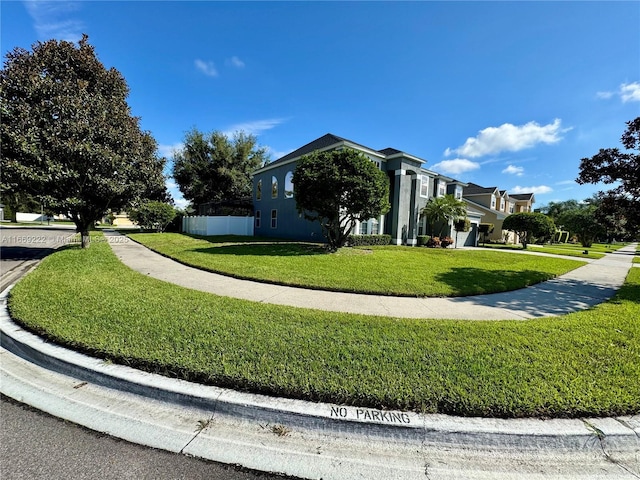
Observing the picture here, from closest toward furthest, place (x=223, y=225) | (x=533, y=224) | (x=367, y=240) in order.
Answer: (x=367, y=240) < (x=533, y=224) < (x=223, y=225)

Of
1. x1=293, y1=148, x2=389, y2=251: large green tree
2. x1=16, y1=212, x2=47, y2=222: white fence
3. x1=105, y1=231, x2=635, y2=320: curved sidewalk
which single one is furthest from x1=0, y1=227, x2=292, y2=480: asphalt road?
x1=16, y1=212, x2=47, y2=222: white fence

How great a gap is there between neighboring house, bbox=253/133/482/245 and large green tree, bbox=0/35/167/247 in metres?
8.46

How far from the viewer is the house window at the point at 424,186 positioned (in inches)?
788

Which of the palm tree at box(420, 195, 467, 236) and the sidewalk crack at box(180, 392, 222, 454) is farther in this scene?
the palm tree at box(420, 195, 467, 236)

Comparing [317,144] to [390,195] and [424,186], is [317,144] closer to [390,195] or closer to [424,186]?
[390,195]

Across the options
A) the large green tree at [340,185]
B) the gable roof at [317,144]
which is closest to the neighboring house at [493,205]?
the gable roof at [317,144]

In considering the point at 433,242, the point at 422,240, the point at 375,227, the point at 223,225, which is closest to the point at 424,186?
the point at 422,240

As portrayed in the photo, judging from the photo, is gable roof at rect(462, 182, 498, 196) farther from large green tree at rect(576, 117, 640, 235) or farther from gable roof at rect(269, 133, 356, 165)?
large green tree at rect(576, 117, 640, 235)

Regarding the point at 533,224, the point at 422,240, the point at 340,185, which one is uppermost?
the point at 340,185

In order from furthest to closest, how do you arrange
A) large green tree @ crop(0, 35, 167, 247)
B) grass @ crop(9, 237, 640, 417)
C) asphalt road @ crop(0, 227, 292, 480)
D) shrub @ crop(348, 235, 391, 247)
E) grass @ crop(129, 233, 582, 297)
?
shrub @ crop(348, 235, 391, 247) → large green tree @ crop(0, 35, 167, 247) → grass @ crop(129, 233, 582, 297) → grass @ crop(9, 237, 640, 417) → asphalt road @ crop(0, 227, 292, 480)

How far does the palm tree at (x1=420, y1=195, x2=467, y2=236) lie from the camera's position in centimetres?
1869

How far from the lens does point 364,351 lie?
3301 mm

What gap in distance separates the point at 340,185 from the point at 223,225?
15431 millimetres

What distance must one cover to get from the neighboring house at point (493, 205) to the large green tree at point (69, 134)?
29.2m
